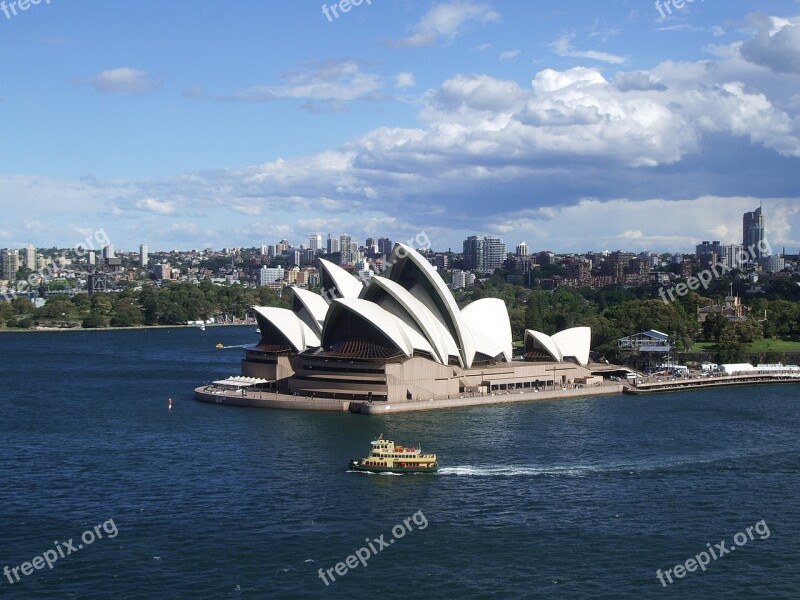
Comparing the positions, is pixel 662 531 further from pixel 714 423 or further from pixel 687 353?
pixel 687 353

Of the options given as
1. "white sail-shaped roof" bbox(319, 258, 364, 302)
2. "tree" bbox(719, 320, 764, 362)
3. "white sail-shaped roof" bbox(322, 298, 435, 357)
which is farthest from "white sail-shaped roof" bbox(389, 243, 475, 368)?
"tree" bbox(719, 320, 764, 362)

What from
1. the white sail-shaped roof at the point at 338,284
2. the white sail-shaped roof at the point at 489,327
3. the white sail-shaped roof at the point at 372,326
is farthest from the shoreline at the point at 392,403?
the white sail-shaped roof at the point at 338,284

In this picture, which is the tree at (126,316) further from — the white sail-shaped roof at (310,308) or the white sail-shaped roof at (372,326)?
the white sail-shaped roof at (372,326)

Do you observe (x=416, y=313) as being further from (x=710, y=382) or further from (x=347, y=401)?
(x=710, y=382)

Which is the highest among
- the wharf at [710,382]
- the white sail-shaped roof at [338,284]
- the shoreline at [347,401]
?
the white sail-shaped roof at [338,284]

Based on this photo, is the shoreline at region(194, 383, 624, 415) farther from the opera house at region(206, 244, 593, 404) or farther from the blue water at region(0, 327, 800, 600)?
the blue water at region(0, 327, 800, 600)

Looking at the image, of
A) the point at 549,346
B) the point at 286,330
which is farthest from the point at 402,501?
the point at 549,346
